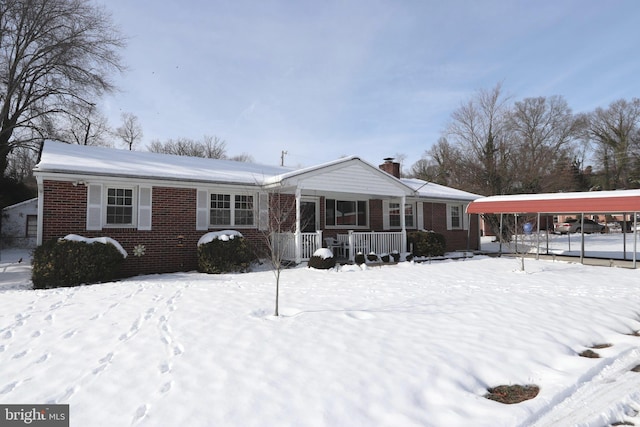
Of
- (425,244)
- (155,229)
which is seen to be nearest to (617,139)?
(425,244)

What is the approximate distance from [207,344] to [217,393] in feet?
4.53

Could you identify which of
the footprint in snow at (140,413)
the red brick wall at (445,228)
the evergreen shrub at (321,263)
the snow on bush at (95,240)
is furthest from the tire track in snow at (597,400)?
the red brick wall at (445,228)

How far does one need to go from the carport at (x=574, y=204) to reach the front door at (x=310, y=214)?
8.01 metres

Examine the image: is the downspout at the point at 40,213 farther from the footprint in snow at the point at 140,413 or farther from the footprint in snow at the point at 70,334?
the footprint in snow at the point at 140,413

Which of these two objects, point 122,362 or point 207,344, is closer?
point 122,362

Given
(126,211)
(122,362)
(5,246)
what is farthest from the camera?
(5,246)

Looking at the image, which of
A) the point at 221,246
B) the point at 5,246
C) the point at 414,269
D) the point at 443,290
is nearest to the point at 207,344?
the point at 443,290

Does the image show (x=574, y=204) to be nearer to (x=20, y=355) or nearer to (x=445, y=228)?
(x=445, y=228)

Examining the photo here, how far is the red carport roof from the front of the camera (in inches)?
505

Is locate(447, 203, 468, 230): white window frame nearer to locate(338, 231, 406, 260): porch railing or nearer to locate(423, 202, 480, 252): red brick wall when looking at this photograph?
locate(423, 202, 480, 252): red brick wall

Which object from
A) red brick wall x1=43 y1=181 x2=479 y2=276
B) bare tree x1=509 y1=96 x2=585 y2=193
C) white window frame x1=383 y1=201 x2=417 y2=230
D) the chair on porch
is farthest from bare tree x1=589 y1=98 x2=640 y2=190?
red brick wall x1=43 y1=181 x2=479 y2=276

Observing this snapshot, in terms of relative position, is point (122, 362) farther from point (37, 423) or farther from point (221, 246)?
point (221, 246)

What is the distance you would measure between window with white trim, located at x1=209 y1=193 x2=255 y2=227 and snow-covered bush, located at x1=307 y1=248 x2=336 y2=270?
9.24 ft

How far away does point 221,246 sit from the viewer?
11211mm
